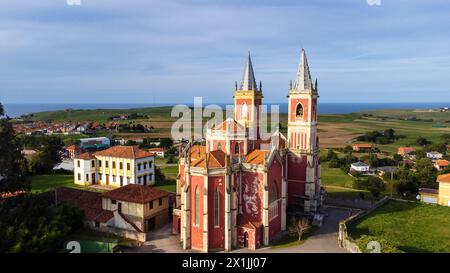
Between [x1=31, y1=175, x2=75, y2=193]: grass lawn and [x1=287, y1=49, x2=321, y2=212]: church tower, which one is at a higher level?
[x1=287, y1=49, x2=321, y2=212]: church tower

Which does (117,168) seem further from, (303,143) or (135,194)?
(303,143)

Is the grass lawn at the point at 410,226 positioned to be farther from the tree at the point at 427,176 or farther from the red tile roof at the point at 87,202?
the red tile roof at the point at 87,202

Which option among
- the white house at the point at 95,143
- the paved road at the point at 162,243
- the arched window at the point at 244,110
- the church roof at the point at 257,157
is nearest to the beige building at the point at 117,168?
the paved road at the point at 162,243

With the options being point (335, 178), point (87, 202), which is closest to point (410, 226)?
point (335, 178)

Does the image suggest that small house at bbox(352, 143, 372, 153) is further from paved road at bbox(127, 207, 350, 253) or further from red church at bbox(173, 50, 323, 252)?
paved road at bbox(127, 207, 350, 253)

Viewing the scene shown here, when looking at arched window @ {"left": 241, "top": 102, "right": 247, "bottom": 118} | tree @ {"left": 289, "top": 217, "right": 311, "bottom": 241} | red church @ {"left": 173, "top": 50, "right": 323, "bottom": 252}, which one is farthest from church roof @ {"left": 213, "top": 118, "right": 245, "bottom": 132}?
Answer: tree @ {"left": 289, "top": 217, "right": 311, "bottom": 241}
